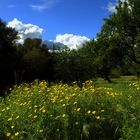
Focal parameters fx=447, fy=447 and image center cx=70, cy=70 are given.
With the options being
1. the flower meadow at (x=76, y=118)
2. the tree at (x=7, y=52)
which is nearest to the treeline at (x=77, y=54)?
the tree at (x=7, y=52)

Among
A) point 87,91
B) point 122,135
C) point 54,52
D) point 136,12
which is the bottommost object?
point 122,135

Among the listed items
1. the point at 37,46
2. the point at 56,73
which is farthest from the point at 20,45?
the point at 56,73

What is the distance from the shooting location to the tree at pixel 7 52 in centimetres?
3709

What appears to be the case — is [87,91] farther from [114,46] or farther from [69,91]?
[114,46]

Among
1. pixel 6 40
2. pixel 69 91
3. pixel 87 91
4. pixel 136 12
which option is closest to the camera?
pixel 87 91

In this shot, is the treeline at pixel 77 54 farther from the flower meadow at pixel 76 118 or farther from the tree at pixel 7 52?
the flower meadow at pixel 76 118

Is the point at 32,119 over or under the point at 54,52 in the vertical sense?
under

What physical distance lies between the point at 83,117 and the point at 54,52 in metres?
40.3

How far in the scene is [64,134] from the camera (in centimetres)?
791

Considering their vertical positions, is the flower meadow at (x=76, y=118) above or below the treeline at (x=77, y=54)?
below

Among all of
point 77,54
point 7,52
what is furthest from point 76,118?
point 77,54

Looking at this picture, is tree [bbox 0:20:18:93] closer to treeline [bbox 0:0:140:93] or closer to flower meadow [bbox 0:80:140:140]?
treeline [bbox 0:0:140:93]

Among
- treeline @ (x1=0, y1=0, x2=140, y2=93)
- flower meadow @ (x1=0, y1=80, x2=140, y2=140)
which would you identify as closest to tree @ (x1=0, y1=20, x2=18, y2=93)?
treeline @ (x1=0, y1=0, x2=140, y2=93)

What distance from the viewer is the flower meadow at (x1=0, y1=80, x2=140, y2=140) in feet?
25.7
